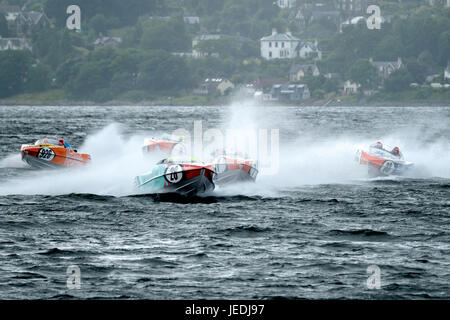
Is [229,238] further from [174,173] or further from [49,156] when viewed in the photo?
[49,156]

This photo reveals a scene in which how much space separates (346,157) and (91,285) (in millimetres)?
26530

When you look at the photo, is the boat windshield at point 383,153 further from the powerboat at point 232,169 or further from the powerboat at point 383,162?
the powerboat at point 232,169

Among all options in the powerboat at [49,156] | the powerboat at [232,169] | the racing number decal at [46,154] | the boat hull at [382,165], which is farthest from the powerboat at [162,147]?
the powerboat at [232,169]

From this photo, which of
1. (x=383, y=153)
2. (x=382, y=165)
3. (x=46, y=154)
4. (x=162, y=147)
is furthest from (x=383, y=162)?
(x=46, y=154)

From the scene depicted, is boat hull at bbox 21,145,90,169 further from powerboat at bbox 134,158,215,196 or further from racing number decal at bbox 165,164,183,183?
racing number decal at bbox 165,164,183,183

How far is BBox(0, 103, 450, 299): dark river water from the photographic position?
19125 millimetres

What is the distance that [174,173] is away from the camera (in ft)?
98.9

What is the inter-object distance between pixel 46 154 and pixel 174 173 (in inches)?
490

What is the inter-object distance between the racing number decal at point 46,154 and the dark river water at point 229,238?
120 cm

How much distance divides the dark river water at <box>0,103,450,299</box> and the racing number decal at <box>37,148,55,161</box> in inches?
47.1

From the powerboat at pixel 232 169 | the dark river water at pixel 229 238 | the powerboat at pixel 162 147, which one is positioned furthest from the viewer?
the powerboat at pixel 162 147

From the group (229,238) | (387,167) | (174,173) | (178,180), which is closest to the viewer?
(229,238)

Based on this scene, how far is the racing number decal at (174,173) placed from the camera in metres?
30.0
